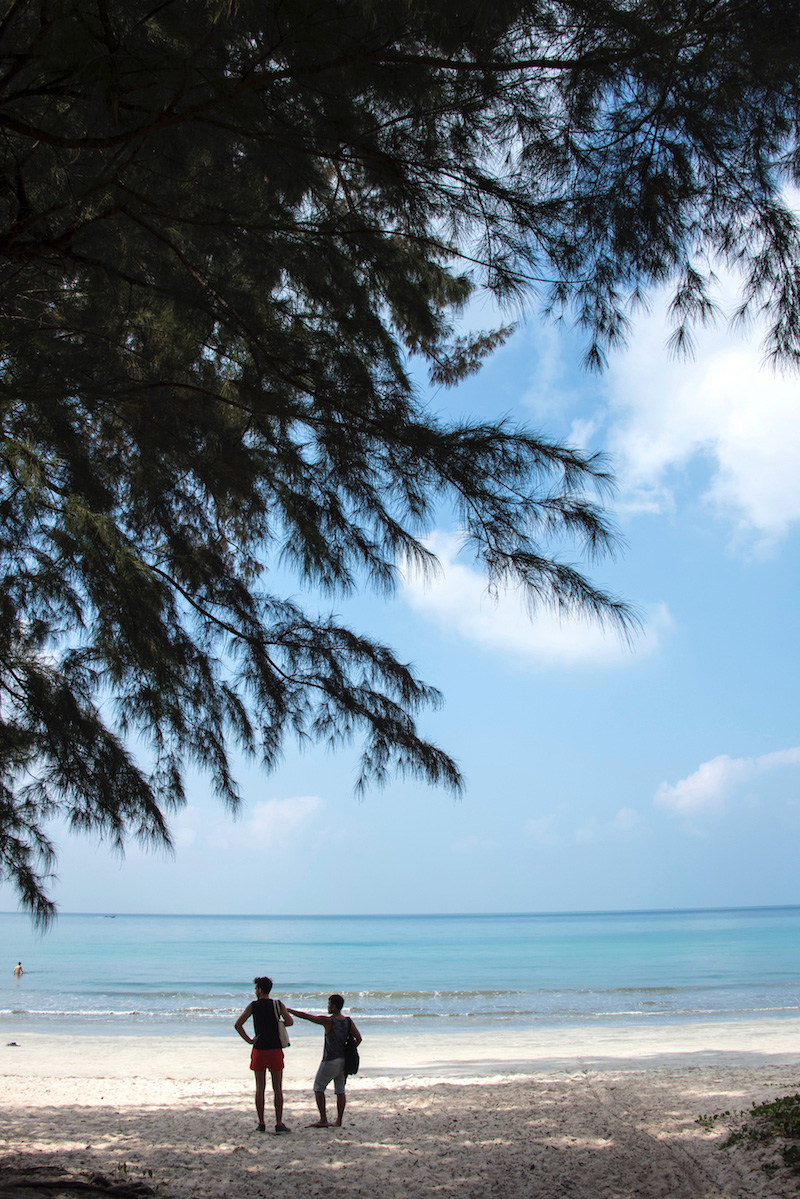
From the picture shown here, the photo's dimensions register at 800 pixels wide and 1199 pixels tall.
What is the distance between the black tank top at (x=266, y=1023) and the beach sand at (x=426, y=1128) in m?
0.63

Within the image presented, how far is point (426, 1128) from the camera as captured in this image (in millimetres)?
6129

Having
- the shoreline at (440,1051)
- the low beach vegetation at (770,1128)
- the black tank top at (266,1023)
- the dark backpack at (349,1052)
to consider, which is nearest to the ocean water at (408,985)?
the shoreline at (440,1051)

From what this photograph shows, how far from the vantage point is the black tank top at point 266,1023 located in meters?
5.55

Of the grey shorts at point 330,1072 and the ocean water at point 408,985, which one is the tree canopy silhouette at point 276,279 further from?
the ocean water at point 408,985

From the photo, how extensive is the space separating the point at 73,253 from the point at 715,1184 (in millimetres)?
5273

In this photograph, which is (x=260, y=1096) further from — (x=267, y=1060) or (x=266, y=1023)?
(x=266, y=1023)

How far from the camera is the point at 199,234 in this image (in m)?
3.41

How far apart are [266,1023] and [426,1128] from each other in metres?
1.62

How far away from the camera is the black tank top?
218 inches

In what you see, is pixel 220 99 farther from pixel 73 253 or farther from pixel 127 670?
pixel 127 670

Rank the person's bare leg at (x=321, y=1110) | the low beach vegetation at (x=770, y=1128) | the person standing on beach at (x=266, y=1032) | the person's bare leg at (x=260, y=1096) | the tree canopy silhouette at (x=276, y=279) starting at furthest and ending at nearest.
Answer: the person's bare leg at (x=321, y=1110)
the person's bare leg at (x=260, y=1096)
the person standing on beach at (x=266, y=1032)
the low beach vegetation at (x=770, y=1128)
the tree canopy silhouette at (x=276, y=279)

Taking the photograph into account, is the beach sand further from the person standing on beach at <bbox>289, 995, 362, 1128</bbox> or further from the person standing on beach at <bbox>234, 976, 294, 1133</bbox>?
the person standing on beach at <bbox>234, 976, 294, 1133</bbox>

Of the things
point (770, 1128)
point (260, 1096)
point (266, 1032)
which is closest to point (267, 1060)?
point (266, 1032)

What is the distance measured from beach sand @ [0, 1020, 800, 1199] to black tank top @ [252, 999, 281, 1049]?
0.63 meters
